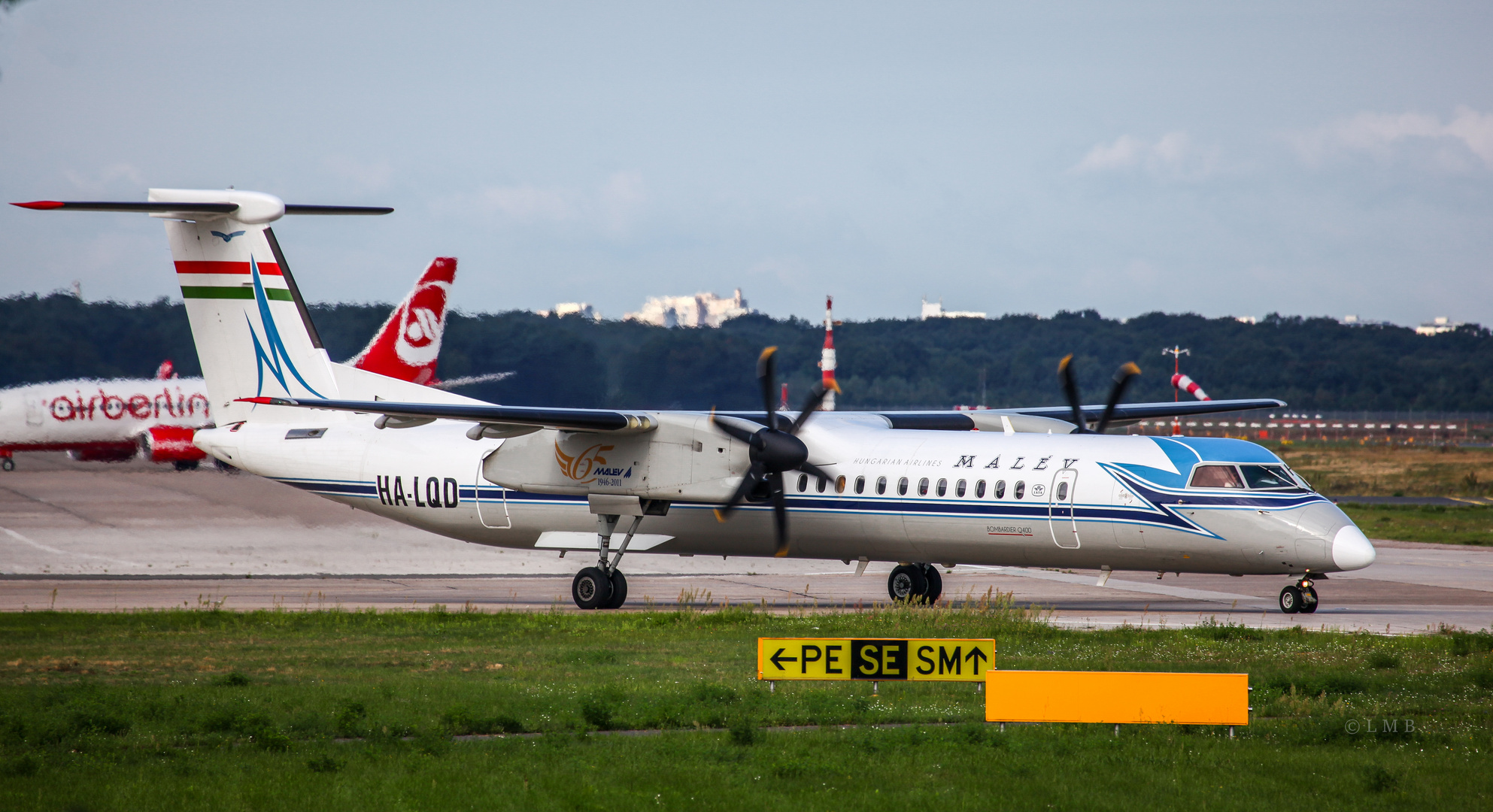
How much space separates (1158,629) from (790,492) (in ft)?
22.8

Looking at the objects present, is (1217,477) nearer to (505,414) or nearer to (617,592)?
(617,592)

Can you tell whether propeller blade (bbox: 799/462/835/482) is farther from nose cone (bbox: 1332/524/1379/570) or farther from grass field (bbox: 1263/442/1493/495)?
grass field (bbox: 1263/442/1493/495)

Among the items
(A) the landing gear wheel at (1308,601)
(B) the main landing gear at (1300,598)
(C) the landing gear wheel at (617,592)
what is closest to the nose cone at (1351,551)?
(B) the main landing gear at (1300,598)

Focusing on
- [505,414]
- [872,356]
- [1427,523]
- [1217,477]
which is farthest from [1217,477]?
[872,356]

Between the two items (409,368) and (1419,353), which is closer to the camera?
(409,368)

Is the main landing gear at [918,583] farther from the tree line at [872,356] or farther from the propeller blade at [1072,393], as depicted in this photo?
the tree line at [872,356]

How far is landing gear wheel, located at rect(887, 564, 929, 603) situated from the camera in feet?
79.1

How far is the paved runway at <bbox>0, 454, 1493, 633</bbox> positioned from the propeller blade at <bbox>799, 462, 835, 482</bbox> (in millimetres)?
2441

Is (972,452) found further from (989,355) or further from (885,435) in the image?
(989,355)

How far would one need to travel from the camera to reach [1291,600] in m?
21.8

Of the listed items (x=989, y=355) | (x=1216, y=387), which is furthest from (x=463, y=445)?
(x=1216, y=387)

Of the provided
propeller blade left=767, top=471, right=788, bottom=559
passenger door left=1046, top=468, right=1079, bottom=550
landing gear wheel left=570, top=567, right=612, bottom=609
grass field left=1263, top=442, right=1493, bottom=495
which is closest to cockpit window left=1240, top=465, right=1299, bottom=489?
passenger door left=1046, top=468, right=1079, bottom=550

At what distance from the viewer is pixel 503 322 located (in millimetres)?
49281

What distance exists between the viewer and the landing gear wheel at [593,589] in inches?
938
